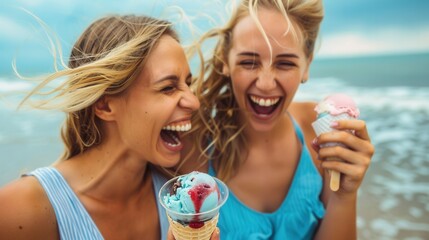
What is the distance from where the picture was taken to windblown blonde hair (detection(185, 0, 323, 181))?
271 centimetres

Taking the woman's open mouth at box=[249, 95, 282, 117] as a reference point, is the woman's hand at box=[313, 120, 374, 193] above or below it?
below

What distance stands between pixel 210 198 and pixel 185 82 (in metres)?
1.00

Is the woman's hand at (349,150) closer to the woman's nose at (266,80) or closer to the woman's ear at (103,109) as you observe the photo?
the woman's nose at (266,80)

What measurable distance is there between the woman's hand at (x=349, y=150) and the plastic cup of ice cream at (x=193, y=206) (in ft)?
2.88

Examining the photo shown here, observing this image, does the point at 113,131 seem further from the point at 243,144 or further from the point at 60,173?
the point at 243,144

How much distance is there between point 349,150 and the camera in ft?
7.45

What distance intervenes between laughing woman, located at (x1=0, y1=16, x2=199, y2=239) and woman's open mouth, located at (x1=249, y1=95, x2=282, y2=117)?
1.95 ft

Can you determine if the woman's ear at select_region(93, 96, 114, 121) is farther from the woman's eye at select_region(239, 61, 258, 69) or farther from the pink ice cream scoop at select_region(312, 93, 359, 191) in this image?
the pink ice cream scoop at select_region(312, 93, 359, 191)

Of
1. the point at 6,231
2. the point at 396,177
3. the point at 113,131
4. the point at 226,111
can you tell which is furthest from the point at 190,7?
the point at 396,177

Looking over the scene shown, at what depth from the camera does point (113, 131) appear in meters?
2.49

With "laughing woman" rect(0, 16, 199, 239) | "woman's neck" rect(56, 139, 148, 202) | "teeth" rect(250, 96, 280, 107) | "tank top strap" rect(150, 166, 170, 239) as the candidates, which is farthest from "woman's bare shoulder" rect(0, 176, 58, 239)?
"teeth" rect(250, 96, 280, 107)

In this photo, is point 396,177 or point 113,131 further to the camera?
point 396,177

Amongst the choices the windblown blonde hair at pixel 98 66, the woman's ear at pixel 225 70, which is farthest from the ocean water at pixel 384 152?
the woman's ear at pixel 225 70

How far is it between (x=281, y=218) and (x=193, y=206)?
4.33ft
